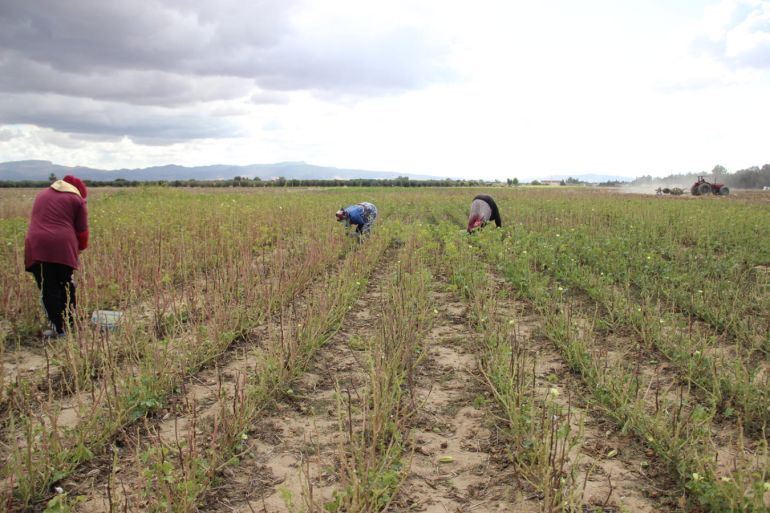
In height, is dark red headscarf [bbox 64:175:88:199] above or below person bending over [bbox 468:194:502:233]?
above

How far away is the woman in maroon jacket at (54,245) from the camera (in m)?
4.36

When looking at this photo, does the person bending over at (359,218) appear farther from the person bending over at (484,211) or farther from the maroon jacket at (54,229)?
the maroon jacket at (54,229)

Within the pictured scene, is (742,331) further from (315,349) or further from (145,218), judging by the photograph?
(145,218)

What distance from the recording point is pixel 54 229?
441 centimetres

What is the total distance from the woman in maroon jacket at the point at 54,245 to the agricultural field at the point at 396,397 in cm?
32

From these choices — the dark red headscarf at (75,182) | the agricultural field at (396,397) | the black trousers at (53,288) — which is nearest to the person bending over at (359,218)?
the agricultural field at (396,397)

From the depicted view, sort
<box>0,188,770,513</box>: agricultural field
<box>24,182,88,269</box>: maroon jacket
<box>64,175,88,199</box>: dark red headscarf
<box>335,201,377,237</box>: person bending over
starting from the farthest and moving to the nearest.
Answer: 1. <box>335,201,377,237</box>: person bending over
2. <box>64,175,88,199</box>: dark red headscarf
3. <box>24,182,88,269</box>: maroon jacket
4. <box>0,188,770,513</box>: agricultural field

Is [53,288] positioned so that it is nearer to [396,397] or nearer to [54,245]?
[54,245]

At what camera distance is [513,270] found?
21.0 ft

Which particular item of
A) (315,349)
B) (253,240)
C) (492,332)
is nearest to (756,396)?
(492,332)

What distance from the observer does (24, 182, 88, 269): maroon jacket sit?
435 cm

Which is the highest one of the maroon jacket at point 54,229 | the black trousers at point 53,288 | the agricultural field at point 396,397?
the maroon jacket at point 54,229

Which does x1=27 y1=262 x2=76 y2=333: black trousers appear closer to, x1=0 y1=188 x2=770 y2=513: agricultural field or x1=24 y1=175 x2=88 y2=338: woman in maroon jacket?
x1=24 y1=175 x2=88 y2=338: woman in maroon jacket

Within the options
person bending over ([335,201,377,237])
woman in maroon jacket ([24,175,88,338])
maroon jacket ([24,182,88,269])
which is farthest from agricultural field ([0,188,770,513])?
person bending over ([335,201,377,237])
